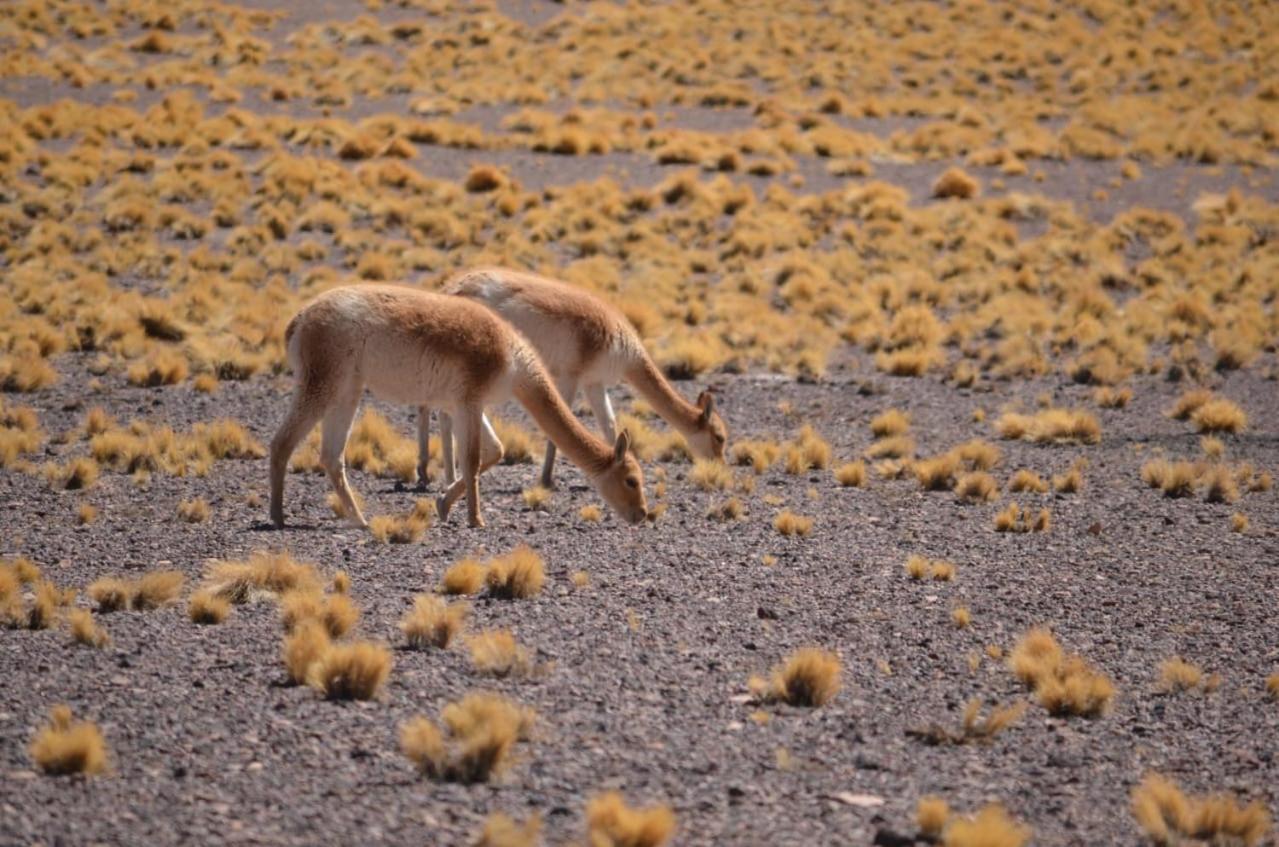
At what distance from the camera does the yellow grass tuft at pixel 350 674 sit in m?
6.84

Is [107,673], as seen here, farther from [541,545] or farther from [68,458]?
[68,458]

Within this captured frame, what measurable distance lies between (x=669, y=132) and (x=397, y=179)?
765cm

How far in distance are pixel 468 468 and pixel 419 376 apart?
778 millimetres

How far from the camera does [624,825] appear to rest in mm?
5348

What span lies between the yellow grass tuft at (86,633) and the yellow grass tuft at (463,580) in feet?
6.53

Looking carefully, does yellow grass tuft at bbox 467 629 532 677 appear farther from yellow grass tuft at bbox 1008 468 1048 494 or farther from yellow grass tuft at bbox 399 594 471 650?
yellow grass tuft at bbox 1008 468 1048 494

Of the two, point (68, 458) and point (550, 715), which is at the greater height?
point (550, 715)

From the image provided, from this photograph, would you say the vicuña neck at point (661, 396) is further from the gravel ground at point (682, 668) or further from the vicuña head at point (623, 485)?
the vicuña head at point (623, 485)

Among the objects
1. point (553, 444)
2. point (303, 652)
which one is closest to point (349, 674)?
point (303, 652)

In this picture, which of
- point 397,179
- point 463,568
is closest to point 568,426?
point 463,568

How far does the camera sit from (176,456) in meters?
12.8

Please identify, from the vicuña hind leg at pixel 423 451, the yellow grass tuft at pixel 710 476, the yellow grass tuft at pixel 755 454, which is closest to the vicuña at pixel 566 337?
the vicuña hind leg at pixel 423 451

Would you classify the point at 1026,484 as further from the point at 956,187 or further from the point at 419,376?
the point at 956,187

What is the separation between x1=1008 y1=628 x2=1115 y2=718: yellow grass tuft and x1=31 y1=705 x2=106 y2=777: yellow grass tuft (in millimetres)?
4435
